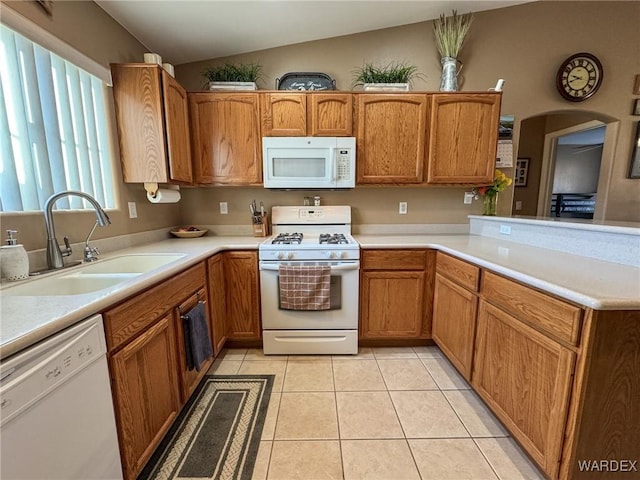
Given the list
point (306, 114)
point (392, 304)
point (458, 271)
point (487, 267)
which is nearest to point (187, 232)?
point (306, 114)

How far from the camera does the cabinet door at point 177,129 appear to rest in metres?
1.95

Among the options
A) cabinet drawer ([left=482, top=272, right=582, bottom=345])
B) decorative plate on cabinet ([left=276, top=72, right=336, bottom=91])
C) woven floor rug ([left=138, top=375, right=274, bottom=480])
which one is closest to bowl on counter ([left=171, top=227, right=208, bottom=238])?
woven floor rug ([left=138, top=375, right=274, bottom=480])

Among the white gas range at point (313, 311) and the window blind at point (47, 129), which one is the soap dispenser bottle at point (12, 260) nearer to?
the window blind at point (47, 129)

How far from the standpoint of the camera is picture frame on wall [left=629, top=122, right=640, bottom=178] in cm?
269

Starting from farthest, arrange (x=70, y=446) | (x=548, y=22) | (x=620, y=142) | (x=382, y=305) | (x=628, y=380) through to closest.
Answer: (x=620, y=142) < (x=548, y=22) < (x=382, y=305) < (x=628, y=380) < (x=70, y=446)

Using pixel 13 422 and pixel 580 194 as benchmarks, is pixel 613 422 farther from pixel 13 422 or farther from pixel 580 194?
pixel 580 194

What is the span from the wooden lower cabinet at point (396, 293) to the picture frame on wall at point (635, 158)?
96.0 inches

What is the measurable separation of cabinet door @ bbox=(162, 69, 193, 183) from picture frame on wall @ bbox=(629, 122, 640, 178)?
163 inches

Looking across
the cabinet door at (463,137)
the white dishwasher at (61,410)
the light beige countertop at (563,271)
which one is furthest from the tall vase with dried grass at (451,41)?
the white dishwasher at (61,410)

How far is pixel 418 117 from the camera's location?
2350 mm

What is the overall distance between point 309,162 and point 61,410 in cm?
203

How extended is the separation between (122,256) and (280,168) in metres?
1.30

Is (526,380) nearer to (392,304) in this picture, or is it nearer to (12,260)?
(392,304)

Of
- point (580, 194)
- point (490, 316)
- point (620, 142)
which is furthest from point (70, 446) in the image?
point (580, 194)
